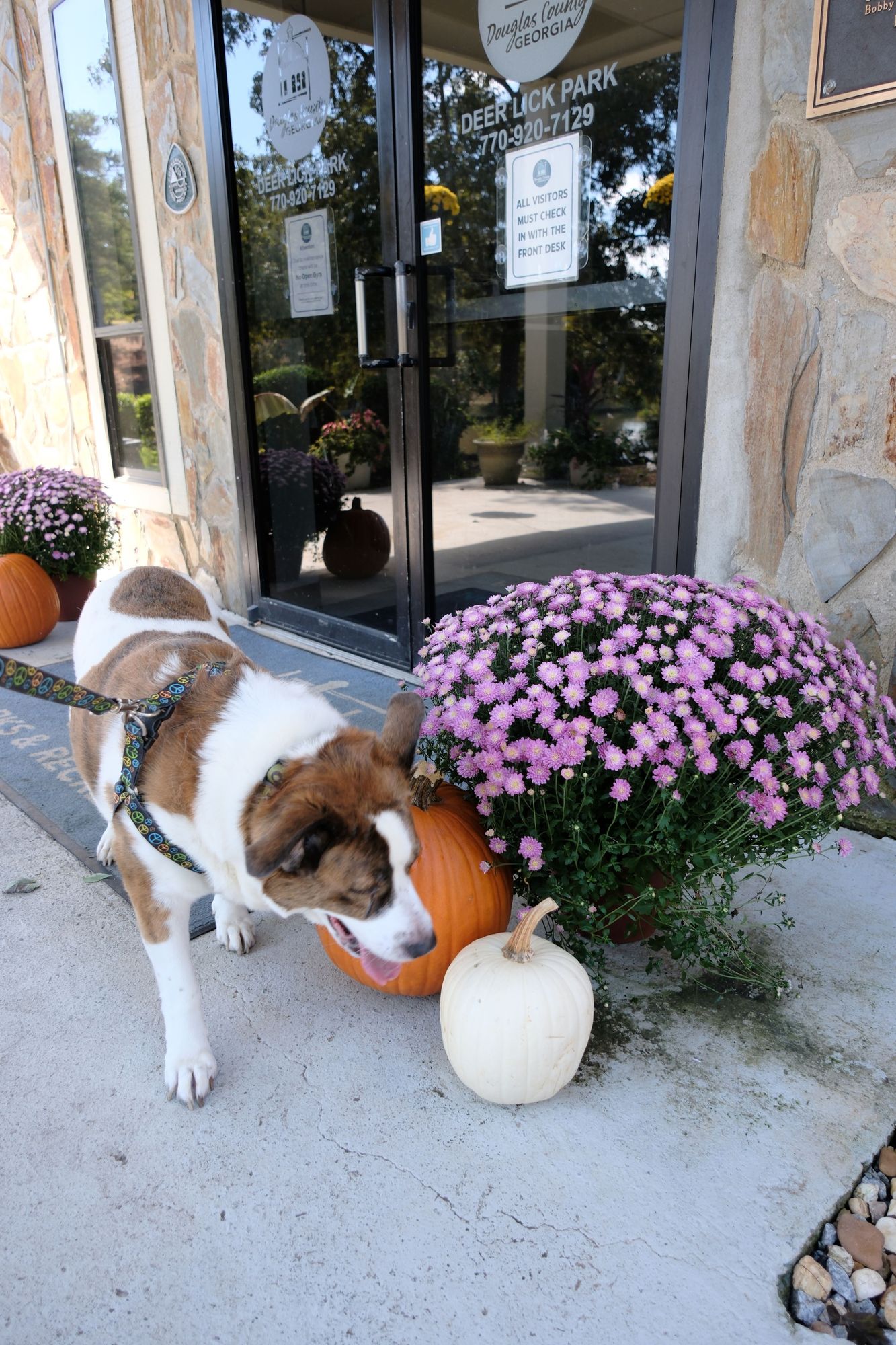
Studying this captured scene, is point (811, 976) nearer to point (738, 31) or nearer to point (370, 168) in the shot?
point (738, 31)

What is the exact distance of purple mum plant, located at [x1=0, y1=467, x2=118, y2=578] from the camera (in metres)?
4.91

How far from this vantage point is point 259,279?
465cm

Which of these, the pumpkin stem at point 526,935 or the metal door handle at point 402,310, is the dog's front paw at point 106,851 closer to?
the pumpkin stem at point 526,935


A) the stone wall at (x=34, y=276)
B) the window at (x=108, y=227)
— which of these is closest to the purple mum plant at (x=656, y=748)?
the window at (x=108, y=227)

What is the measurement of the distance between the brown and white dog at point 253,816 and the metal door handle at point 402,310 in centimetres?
214

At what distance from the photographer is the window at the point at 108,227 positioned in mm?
5461

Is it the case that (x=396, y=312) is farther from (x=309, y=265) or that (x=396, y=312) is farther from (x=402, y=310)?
(x=309, y=265)

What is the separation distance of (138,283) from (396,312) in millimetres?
2633

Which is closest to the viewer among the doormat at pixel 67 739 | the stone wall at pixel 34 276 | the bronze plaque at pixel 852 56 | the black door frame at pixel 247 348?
the bronze plaque at pixel 852 56

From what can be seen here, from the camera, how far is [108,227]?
587 centimetres

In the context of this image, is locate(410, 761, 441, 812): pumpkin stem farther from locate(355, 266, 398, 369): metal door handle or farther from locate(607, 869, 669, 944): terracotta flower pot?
locate(355, 266, 398, 369): metal door handle

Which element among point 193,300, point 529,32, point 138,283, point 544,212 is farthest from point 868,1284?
point 138,283

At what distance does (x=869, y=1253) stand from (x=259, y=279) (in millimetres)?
4802

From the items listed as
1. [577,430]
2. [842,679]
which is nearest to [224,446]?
[577,430]
